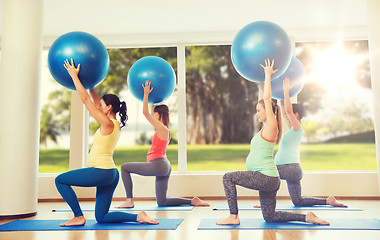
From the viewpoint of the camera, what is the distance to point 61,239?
2.44 m

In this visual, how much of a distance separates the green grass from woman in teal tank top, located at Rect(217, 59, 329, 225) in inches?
194

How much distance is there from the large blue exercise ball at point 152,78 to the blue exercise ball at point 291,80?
1149 mm

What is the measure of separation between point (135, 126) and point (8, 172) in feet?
13.3

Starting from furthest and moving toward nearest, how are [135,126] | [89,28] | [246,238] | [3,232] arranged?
[135,126], [89,28], [3,232], [246,238]

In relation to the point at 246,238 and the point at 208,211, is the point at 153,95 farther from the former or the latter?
the point at 246,238

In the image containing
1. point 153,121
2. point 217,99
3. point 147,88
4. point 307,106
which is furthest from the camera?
point 217,99

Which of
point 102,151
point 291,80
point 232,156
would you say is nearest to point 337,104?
point 232,156

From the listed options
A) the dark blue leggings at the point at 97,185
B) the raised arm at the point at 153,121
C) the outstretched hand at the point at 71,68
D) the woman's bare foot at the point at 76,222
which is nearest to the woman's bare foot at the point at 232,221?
the dark blue leggings at the point at 97,185

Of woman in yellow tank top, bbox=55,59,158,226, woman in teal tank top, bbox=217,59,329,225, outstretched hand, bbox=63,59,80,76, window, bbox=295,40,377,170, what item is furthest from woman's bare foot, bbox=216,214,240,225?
window, bbox=295,40,377,170

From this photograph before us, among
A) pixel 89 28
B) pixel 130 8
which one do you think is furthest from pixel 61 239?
pixel 89 28

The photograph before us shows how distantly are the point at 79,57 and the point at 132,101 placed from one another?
14.0 ft

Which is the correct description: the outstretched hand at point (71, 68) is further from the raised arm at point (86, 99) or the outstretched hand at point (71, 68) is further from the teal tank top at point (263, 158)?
the teal tank top at point (263, 158)

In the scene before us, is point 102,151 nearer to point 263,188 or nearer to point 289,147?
point 263,188

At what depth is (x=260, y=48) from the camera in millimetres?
2730
